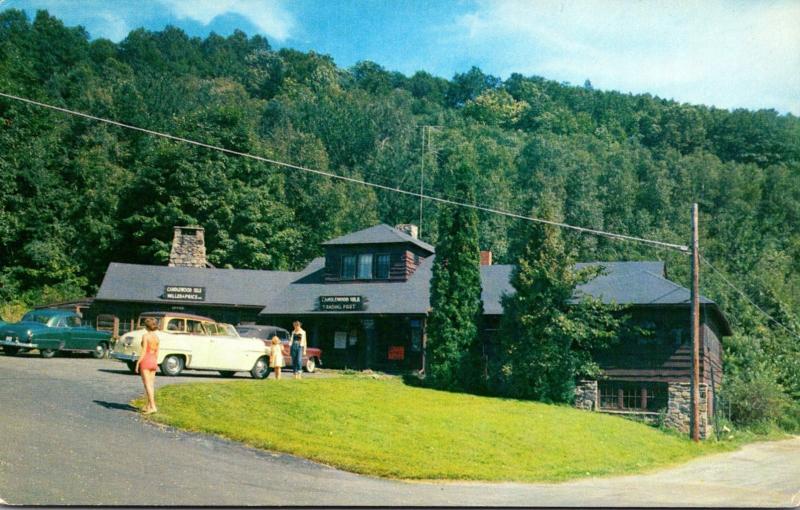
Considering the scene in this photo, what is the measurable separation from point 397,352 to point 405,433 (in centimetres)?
1985

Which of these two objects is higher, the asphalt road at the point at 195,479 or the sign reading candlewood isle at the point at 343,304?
the sign reading candlewood isle at the point at 343,304

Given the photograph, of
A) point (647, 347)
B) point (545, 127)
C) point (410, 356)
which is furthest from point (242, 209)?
point (545, 127)

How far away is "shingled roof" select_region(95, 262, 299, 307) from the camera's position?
3912cm

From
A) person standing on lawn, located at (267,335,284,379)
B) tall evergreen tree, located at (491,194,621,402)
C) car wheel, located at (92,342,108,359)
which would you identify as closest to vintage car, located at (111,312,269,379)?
person standing on lawn, located at (267,335,284,379)

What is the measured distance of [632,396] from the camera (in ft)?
100

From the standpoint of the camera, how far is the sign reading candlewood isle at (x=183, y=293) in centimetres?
3894

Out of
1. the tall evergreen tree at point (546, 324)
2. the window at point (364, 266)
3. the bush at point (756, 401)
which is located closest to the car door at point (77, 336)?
the window at point (364, 266)

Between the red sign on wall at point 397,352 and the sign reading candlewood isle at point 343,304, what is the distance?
7.79ft

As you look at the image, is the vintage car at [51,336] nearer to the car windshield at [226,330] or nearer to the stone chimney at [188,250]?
the car windshield at [226,330]

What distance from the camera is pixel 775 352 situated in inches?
1313

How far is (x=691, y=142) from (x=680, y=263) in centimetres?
2986

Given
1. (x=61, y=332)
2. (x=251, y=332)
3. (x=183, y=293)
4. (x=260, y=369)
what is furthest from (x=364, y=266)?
(x=260, y=369)

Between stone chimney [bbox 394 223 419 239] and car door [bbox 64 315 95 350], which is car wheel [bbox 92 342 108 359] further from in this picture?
stone chimney [bbox 394 223 419 239]

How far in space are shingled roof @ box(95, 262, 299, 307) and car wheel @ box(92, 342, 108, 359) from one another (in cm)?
835
